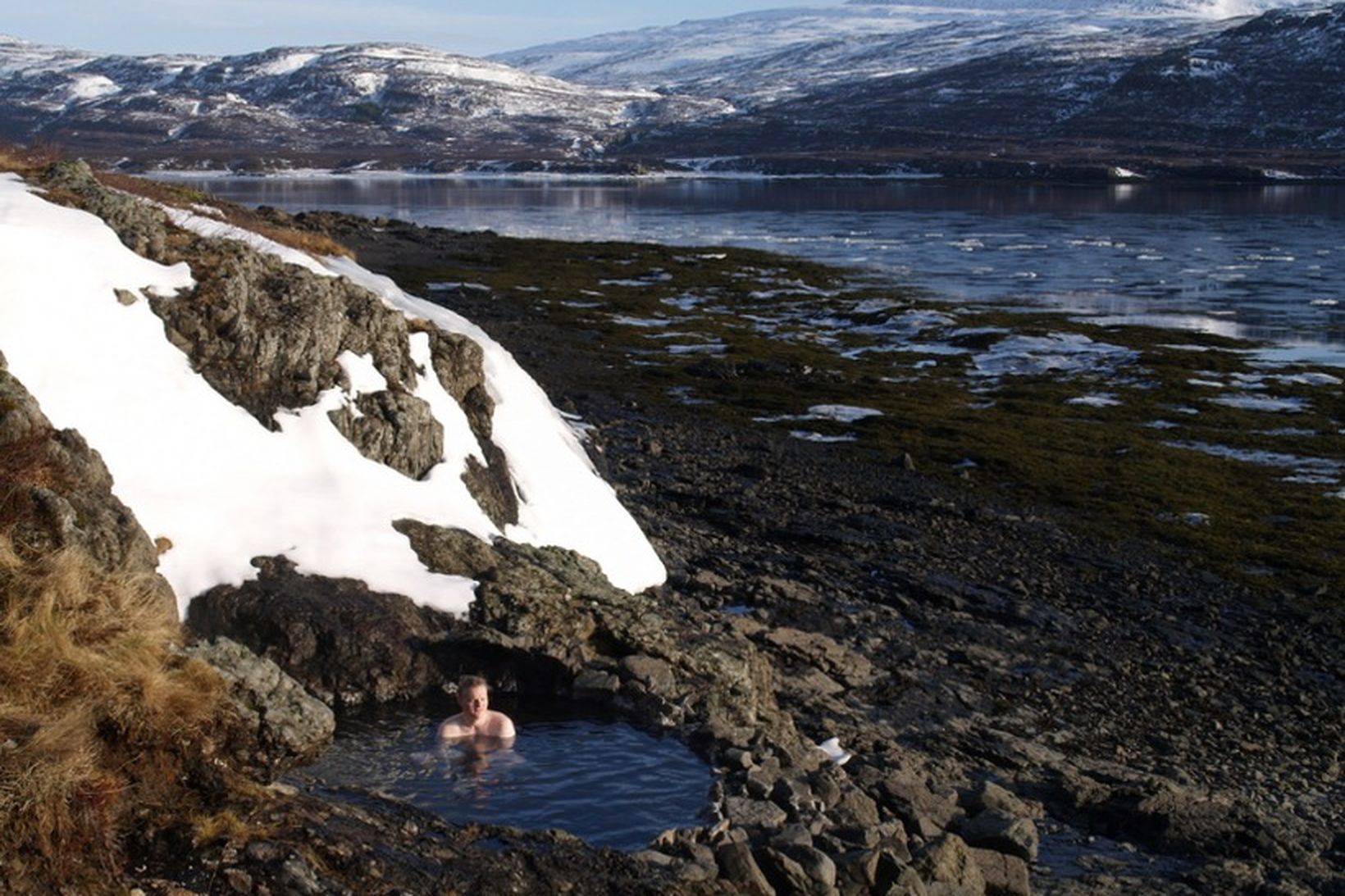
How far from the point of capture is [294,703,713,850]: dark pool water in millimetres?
11216

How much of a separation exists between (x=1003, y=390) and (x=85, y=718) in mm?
32185

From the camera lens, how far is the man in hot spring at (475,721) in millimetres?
12484

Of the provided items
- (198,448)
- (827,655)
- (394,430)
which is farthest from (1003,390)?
(198,448)

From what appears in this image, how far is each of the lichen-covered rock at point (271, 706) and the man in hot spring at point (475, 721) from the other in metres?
1.14

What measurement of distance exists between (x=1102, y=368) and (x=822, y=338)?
9.93 meters

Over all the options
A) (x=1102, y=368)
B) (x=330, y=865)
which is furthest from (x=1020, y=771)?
(x=1102, y=368)

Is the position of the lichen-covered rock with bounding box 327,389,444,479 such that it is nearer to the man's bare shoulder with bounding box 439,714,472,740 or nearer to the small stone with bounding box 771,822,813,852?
the man's bare shoulder with bounding box 439,714,472,740

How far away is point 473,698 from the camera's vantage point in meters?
12.5

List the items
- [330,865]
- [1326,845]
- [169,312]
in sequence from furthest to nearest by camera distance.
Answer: [169,312], [1326,845], [330,865]

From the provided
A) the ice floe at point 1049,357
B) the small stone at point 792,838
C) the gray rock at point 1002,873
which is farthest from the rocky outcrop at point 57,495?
the ice floe at point 1049,357

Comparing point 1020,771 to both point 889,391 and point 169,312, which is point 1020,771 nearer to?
point 169,312

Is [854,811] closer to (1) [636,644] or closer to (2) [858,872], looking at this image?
(2) [858,872]

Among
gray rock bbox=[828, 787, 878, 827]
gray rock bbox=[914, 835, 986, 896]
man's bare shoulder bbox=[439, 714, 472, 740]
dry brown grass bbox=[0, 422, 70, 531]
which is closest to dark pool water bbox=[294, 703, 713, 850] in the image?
man's bare shoulder bbox=[439, 714, 472, 740]

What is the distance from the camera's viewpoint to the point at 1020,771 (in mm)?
14773
